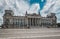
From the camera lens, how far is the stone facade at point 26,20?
3174 mm

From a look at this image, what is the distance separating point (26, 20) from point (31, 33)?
1.29 ft

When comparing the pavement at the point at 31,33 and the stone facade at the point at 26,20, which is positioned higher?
the stone facade at the point at 26,20

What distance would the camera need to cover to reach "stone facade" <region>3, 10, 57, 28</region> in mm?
3174

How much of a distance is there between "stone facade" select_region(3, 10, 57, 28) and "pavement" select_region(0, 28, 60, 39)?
142 mm

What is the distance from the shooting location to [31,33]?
10.5 ft

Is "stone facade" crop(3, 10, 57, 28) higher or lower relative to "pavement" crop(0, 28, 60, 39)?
higher

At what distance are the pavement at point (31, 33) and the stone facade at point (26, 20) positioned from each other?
14 cm

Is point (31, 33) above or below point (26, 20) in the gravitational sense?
below

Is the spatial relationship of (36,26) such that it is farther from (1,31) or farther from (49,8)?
(1,31)

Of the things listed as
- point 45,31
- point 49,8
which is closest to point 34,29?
point 45,31

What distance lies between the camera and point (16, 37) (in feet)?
10.2

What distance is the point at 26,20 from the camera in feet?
10.6

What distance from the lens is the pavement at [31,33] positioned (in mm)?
3109

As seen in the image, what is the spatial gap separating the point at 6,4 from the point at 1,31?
763 mm
